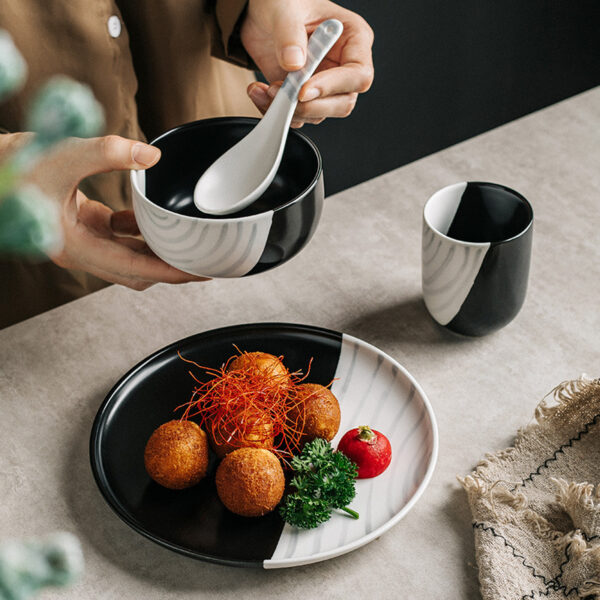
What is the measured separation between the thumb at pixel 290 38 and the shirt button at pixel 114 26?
26 centimetres

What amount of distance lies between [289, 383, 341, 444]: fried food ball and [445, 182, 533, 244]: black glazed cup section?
0.31 metres

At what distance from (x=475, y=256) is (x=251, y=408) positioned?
305 mm

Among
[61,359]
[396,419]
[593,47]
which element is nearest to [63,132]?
[396,419]

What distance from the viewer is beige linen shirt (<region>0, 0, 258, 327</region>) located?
1.00m

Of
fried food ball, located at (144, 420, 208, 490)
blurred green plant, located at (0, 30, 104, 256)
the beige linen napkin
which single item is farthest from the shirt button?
blurred green plant, located at (0, 30, 104, 256)

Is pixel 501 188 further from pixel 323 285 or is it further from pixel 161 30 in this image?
pixel 161 30

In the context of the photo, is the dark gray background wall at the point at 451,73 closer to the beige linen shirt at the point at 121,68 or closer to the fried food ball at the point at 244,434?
the beige linen shirt at the point at 121,68

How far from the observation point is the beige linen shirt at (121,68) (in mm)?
998

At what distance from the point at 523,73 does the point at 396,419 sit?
1.77m

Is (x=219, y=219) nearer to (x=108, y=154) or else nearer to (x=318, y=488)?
(x=108, y=154)

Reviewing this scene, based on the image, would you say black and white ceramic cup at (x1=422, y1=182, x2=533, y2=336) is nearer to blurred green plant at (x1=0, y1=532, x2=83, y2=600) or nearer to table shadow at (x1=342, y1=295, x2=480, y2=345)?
table shadow at (x1=342, y1=295, x2=480, y2=345)

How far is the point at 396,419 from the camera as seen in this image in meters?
0.77

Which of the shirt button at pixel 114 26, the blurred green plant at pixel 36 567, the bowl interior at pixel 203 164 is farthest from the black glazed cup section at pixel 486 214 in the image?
the blurred green plant at pixel 36 567

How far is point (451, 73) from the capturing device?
81.7 inches
